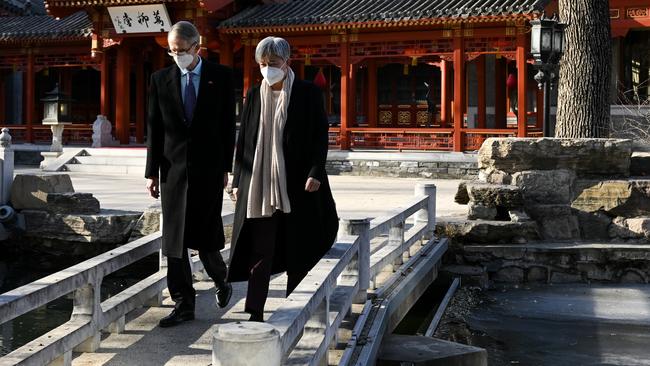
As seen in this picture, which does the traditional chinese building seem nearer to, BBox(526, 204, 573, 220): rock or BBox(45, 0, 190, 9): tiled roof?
BBox(45, 0, 190, 9): tiled roof

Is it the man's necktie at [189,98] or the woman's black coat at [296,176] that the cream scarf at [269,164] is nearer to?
the woman's black coat at [296,176]

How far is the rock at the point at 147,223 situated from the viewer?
34.3 ft

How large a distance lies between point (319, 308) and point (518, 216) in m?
5.53

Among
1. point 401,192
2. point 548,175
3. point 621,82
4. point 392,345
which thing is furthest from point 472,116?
point 392,345

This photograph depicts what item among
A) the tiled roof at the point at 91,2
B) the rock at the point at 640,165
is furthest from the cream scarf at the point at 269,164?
the tiled roof at the point at 91,2

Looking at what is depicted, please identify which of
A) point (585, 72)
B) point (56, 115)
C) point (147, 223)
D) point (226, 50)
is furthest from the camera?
point (226, 50)

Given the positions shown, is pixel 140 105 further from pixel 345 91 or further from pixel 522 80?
pixel 522 80

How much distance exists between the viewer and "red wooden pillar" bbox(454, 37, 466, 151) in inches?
749

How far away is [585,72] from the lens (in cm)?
1323

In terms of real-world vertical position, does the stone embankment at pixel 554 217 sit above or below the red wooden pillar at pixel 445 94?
below

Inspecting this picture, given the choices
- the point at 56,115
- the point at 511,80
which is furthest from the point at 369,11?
the point at 56,115

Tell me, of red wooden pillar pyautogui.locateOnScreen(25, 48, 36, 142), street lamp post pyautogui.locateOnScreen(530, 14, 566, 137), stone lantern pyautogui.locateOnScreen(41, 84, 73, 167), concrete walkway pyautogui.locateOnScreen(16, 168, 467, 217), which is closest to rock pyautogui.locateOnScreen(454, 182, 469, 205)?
concrete walkway pyautogui.locateOnScreen(16, 168, 467, 217)

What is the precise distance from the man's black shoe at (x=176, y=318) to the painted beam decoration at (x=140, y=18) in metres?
16.3

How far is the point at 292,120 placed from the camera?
5055mm
